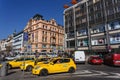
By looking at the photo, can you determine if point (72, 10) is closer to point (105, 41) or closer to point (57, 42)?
point (105, 41)

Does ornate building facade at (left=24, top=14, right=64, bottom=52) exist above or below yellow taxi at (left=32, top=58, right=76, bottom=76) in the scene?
above

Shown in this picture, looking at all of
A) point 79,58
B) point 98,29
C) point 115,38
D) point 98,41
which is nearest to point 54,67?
point 79,58

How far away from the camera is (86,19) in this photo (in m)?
44.2

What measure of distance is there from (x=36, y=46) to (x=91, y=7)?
125 ft

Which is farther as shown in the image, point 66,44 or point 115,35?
point 66,44

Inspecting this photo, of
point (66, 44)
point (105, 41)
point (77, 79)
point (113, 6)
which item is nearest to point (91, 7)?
point (113, 6)

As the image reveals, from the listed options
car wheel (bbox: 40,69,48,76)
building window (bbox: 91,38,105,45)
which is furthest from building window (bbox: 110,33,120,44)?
car wheel (bbox: 40,69,48,76)

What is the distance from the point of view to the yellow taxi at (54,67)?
13.6 meters

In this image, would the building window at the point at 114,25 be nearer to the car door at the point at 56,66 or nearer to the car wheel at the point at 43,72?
the car door at the point at 56,66

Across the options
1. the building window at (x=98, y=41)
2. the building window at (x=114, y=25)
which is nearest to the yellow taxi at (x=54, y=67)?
the building window at (x=114, y=25)

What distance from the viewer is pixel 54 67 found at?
14.4m

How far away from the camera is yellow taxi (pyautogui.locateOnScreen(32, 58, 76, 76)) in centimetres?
1364

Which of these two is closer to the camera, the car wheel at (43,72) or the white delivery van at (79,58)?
the car wheel at (43,72)

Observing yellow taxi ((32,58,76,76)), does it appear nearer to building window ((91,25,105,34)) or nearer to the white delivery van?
the white delivery van
